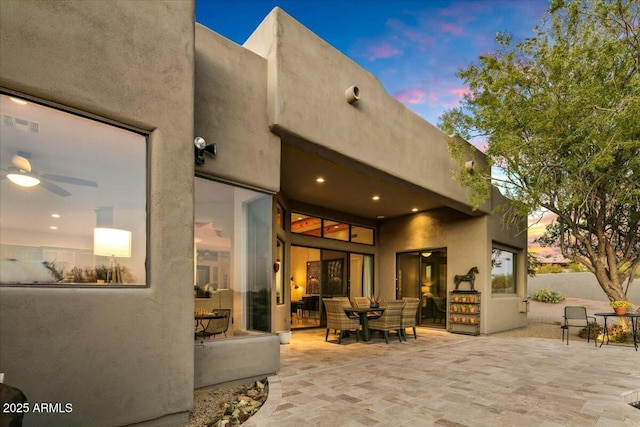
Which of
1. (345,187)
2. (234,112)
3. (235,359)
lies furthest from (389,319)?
(234,112)

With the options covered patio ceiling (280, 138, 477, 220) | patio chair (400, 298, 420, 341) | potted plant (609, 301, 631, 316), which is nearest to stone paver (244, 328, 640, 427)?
patio chair (400, 298, 420, 341)

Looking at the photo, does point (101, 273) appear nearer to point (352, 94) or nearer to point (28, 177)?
point (28, 177)

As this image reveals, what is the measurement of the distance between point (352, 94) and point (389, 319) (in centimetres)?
479

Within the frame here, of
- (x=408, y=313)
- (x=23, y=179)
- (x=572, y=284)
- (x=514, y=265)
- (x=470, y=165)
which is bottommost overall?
(x=572, y=284)

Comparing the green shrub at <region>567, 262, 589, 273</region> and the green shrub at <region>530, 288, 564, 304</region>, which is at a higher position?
the green shrub at <region>567, 262, 589, 273</region>

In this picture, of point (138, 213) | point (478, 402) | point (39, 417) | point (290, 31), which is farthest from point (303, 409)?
point (290, 31)

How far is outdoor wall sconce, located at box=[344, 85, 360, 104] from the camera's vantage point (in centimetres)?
601

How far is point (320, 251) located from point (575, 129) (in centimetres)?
680

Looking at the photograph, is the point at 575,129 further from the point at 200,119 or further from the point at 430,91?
the point at 200,119

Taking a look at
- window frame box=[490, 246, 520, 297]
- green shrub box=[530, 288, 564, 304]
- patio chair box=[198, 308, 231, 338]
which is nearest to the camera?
patio chair box=[198, 308, 231, 338]

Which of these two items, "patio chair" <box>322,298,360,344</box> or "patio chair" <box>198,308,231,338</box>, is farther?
"patio chair" <box>322,298,360,344</box>

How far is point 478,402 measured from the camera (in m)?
4.19

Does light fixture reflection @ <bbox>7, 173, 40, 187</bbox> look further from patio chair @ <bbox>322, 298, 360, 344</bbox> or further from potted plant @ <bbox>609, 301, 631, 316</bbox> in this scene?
potted plant @ <bbox>609, 301, 631, 316</bbox>

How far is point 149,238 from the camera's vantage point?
345 cm
